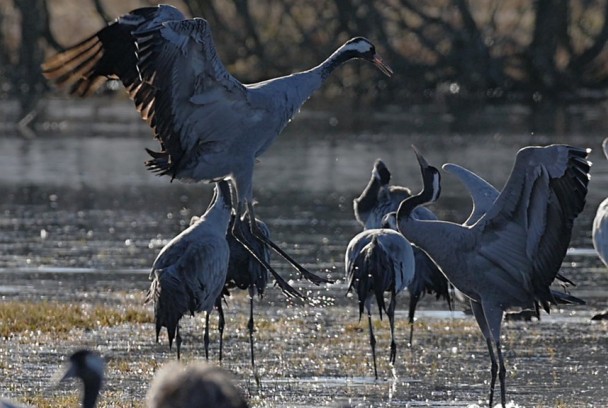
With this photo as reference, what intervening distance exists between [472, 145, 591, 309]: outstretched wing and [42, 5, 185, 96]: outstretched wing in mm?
2470

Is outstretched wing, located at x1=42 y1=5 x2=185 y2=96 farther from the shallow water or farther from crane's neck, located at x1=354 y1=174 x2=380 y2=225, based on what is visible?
crane's neck, located at x1=354 y1=174 x2=380 y2=225

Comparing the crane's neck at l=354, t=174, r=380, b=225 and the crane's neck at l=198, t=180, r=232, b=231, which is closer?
the crane's neck at l=198, t=180, r=232, b=231

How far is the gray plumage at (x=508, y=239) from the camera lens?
780 cm

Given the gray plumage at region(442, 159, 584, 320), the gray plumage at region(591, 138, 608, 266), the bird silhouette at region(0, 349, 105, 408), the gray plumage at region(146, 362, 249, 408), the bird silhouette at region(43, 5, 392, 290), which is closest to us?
the gray plumage at region(146, 362, 249, 408)

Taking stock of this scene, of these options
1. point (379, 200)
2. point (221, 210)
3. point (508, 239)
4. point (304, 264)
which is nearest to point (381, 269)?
point (221, 210)

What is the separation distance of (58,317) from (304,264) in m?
3.02

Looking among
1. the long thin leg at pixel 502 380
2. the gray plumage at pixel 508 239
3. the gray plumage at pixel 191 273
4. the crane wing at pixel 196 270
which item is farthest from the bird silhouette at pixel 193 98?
the long thin leg at pixel 502 380

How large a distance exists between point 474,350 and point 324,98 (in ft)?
78.3

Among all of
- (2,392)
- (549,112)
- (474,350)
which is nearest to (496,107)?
(549,112)

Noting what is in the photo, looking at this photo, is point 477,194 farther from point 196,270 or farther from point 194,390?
point 194,390

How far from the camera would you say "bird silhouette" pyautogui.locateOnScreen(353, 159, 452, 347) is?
10.4 metres

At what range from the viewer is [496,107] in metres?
30.5

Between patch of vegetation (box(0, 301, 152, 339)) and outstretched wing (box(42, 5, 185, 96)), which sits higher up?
outstretched wing (box(42, 5, 185, 96))

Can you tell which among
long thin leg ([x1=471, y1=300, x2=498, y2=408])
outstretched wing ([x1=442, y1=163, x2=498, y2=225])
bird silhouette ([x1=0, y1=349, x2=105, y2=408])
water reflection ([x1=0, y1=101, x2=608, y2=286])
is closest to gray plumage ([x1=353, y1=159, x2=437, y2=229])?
water reflection ([x1=0, y1=101, x2=608, y2=286])
